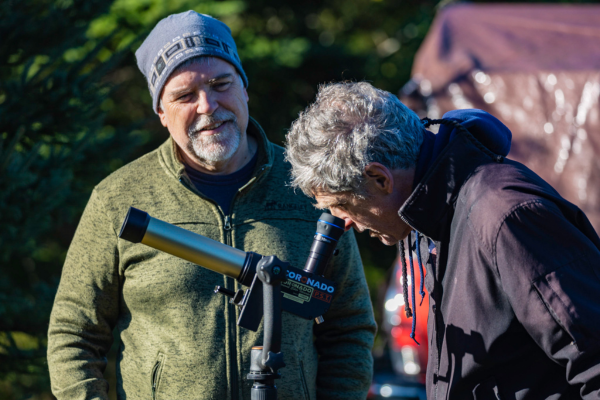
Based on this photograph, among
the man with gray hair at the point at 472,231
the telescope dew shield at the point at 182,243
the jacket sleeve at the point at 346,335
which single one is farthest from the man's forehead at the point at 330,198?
the jacket sleeve at the point at 346,335

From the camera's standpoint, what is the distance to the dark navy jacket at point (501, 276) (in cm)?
141

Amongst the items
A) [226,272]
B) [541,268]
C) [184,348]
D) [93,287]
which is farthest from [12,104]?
[541,268]

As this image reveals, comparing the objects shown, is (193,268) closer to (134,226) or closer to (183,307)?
(183,307)

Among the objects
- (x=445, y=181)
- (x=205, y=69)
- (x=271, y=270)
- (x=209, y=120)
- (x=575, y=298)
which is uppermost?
(x=205, y=69)

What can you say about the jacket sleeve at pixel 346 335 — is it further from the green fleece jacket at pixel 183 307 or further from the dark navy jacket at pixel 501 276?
the dark navy jacket at pixel 501 276

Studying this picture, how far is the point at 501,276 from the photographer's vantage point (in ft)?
4.83

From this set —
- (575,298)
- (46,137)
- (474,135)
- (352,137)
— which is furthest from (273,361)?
(46,137)

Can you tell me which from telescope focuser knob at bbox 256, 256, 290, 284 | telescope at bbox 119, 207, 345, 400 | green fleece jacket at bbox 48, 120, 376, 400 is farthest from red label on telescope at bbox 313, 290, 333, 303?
green fleece jacket at bbox 48, 120, 376, 400

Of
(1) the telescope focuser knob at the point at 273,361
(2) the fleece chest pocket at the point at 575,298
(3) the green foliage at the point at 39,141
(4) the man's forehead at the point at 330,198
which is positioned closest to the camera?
(2) the fleece chest pocket at the point at 575,298

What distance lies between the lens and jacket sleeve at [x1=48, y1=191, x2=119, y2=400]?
7.18ft

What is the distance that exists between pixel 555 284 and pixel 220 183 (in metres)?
1.38

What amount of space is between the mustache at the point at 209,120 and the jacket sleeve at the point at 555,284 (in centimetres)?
125

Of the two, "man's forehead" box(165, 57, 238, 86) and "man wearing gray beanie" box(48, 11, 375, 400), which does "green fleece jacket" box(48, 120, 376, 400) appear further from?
"man's forehead" box(165, 57, 238, 86)

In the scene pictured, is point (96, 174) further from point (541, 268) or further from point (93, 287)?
point (541, 268)
